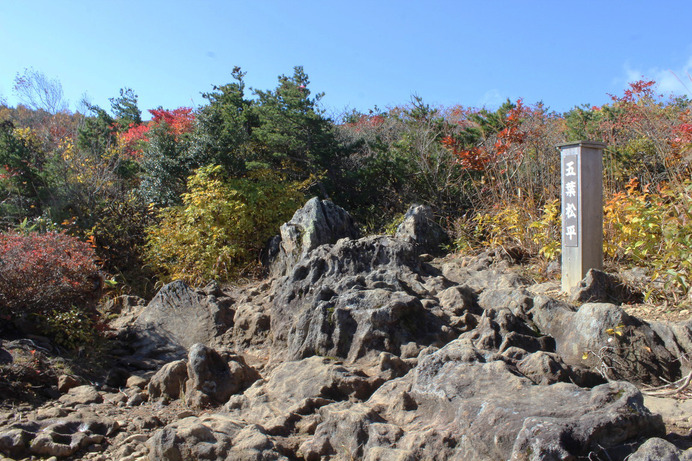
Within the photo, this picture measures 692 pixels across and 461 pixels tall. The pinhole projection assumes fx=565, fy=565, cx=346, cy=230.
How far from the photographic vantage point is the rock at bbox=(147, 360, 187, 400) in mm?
4621

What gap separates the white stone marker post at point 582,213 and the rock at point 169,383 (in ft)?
13.0

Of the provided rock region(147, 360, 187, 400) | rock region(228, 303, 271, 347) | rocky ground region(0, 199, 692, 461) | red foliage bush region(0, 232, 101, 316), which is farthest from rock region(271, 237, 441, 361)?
red foliage bush region(0, 232, 101, 316)

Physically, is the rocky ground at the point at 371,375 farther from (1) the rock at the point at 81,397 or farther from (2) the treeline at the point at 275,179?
(2) the treeline at the point at 275,179

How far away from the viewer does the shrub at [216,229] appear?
8422mm

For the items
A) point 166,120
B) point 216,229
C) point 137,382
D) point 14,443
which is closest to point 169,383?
point 137,382

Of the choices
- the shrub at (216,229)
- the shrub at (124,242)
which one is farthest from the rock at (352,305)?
the shrub at (124,242)

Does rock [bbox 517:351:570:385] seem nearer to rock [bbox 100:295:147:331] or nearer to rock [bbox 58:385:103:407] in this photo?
rock [bbox 58:385:103:407]

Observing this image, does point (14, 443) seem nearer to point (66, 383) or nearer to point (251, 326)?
point (66, 383)

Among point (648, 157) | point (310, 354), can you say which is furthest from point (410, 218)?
point (648, 157)

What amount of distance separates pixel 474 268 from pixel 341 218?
2185 mm

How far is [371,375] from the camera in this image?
4.17 meters

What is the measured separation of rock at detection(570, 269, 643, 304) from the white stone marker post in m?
0.29

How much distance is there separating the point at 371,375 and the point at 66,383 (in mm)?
2657

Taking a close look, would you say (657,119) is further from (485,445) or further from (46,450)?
(46,450)
